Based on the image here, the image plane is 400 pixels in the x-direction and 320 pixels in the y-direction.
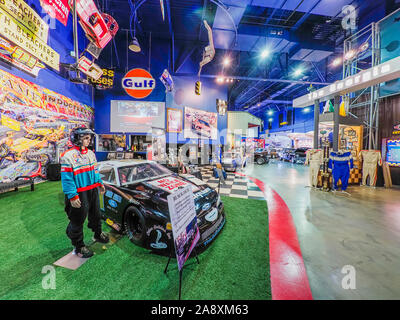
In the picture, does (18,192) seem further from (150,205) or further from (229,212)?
(229,212)

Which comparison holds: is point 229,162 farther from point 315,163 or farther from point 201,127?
point 315,163

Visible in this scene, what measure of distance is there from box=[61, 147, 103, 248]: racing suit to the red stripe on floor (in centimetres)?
221

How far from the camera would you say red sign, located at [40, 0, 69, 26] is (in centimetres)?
308

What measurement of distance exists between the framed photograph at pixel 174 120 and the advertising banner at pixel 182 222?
7202 mm

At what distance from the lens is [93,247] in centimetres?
210

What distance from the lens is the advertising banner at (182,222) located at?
4.21 feet

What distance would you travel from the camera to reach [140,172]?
279cm

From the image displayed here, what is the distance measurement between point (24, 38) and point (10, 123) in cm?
233

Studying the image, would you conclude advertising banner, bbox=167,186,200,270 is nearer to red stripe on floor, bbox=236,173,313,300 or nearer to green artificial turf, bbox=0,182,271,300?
green artificial turf, bbox=0,182,271,300

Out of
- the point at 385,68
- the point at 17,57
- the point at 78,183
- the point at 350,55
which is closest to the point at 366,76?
the point at 385,68

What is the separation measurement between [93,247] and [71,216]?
0.58 meters

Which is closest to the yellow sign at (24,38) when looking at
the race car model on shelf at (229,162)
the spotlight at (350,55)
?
the race car model on shelf at (229,162)

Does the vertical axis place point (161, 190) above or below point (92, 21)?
below
